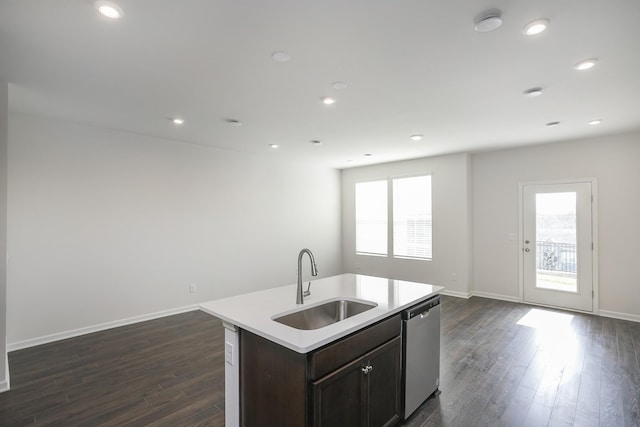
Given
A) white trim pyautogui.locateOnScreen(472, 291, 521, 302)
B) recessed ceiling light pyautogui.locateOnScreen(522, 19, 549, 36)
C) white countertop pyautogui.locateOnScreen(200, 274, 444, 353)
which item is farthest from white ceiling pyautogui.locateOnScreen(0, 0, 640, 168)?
white trim pyautogui.locateOnScreen(472, 291, 521, 302)

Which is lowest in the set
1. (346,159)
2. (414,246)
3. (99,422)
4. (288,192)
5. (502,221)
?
(99,422)

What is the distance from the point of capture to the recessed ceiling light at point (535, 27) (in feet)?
6.20

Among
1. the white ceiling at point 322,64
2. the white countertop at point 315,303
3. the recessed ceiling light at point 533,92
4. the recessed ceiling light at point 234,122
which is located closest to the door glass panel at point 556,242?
the white ceiling at point 322,64

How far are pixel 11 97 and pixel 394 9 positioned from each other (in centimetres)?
369

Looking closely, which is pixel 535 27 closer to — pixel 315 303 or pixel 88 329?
pixel 315 303

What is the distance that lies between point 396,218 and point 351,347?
515 centimetres

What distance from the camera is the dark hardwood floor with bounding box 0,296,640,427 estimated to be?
2.34 metres

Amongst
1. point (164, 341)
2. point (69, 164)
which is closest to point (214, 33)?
point (69, 164)

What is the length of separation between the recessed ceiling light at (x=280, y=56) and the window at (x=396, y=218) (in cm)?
454

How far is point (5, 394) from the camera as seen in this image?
103 inches

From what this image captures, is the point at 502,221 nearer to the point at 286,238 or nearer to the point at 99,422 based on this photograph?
the point at 286,238

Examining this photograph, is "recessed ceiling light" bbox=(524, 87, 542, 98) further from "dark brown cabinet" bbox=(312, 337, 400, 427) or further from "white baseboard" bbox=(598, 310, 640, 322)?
"white baseboard" bbox=(598, 310, 640, 322)

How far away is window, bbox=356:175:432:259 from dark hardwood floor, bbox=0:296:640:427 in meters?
2.28

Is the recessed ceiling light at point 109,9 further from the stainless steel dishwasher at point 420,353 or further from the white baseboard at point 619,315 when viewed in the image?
the white baseboard at point 619,315
